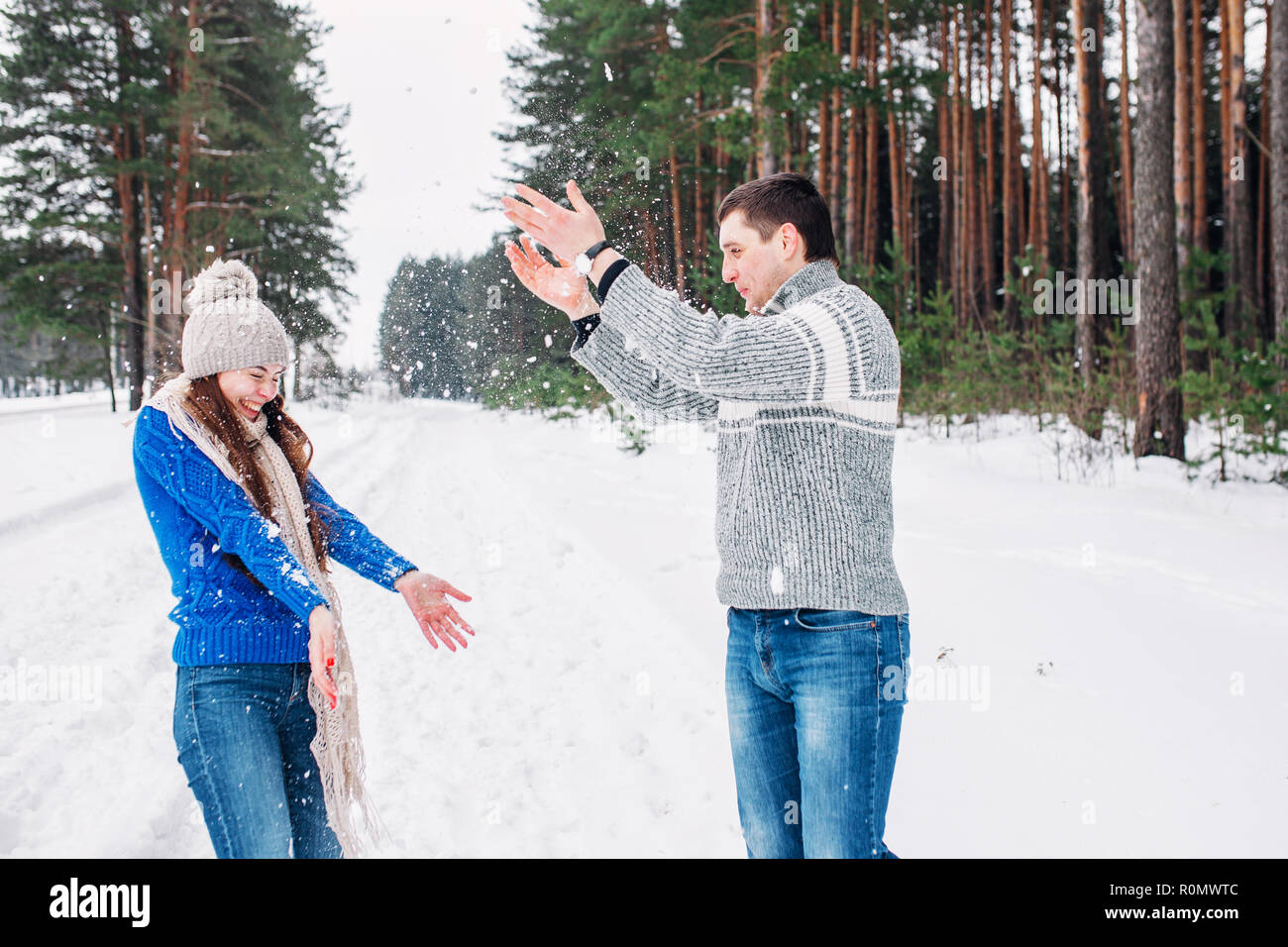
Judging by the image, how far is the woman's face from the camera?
1918mm

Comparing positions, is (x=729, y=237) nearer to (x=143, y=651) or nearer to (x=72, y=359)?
(x=143, y=651)

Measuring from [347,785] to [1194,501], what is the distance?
25.3ft

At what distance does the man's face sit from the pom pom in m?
1.19

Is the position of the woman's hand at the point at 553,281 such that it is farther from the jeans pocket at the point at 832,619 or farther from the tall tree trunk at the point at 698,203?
the tall tree trunk at the point at 698,203

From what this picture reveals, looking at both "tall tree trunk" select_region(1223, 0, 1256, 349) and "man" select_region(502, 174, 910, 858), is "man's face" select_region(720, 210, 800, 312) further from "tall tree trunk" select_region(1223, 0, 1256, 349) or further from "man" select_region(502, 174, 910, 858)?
"tall tree trunk" select_region(1223, 0, 1256, 349)

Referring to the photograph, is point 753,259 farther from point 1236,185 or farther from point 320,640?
point 1236,185

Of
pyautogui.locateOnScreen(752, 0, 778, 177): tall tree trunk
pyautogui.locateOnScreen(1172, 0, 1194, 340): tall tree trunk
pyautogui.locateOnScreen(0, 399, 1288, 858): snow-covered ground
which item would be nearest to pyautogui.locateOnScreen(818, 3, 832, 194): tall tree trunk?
pyautogui.locateOnScreen(752, 0, 778, 177): tall tree trunk

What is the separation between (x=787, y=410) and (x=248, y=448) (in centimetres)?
130

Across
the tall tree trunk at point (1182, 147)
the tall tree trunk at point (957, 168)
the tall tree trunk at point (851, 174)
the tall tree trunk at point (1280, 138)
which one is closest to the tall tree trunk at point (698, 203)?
the tall tree trunk at point (851, 174)

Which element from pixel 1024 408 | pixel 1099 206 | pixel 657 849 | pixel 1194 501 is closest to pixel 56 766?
pixel 657 849

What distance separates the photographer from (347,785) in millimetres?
2070

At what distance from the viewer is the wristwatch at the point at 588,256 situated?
1.57 m

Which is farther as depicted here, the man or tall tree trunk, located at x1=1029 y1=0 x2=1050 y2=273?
tall tree trunk, located at x1=1029 y1=0 x2=1050 y2=273

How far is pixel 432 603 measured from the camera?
79.4 inches
